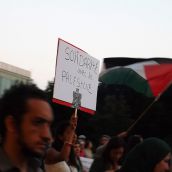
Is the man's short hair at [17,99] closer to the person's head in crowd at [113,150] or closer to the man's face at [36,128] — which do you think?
the man's face at [36,128]

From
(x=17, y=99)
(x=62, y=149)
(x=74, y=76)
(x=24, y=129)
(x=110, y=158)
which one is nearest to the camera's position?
(x=24, y=129)

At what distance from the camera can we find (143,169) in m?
3.59

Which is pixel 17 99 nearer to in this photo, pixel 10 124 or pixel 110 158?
pixel 10 124

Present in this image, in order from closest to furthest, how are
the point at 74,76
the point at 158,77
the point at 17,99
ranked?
the point at 17,99, the point at 74,76, the point at 158,77

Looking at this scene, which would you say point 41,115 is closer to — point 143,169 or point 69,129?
point 143,169

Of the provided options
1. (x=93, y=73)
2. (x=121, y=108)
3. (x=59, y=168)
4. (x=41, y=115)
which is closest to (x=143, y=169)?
(x=41, y=115)

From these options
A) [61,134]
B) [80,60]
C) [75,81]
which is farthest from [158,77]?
[61,134]

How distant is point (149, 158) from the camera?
3631 mm

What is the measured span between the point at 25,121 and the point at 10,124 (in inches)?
2.9

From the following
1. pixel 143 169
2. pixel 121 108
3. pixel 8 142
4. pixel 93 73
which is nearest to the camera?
pixel 8 142

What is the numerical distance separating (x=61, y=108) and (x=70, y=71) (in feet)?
95.7

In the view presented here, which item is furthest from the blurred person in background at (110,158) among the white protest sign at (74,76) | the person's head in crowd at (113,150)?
the white protest sign at (74,76)

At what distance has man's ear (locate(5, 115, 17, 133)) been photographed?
251 cm

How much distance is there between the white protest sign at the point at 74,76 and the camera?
20.1ft
